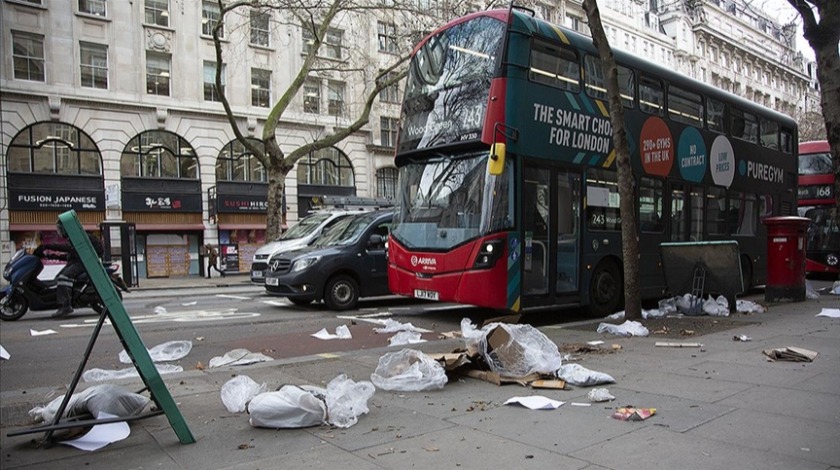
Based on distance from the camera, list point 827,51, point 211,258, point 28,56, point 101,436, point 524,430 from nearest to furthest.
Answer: point 101,436
point 524,430
point 827,51
point 28,56
point 211,258

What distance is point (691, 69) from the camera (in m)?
49.5

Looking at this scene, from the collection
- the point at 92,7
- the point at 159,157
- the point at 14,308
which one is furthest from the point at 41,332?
the point at 92,7

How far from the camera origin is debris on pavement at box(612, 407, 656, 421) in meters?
4.47

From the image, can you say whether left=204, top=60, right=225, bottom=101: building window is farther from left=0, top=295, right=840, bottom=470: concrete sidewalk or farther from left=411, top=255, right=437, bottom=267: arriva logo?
left=0, top=295, right=840, bottom=470: concrete sidewalk

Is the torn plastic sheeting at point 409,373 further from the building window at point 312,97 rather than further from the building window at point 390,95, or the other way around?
the building window at point 390,95

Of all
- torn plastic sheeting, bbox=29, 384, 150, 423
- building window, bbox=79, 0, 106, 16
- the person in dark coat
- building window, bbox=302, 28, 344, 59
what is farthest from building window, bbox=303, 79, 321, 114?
torn plastic sheeting, bbox=29, 384, 150, 423

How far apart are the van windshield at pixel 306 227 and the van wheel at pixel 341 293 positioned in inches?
121

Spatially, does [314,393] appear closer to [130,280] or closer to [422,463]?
[422,463]

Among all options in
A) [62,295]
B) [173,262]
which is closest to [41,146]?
[173,262]

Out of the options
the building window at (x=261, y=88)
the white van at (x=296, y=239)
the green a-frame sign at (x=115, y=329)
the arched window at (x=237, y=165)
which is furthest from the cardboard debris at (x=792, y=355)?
the building window at (x=261, y=88)

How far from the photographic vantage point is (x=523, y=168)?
372 inches

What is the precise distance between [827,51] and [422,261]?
38.3 ft

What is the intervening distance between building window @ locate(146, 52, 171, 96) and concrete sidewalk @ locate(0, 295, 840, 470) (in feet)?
83.5

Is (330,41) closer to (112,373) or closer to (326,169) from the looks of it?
(326,169)
